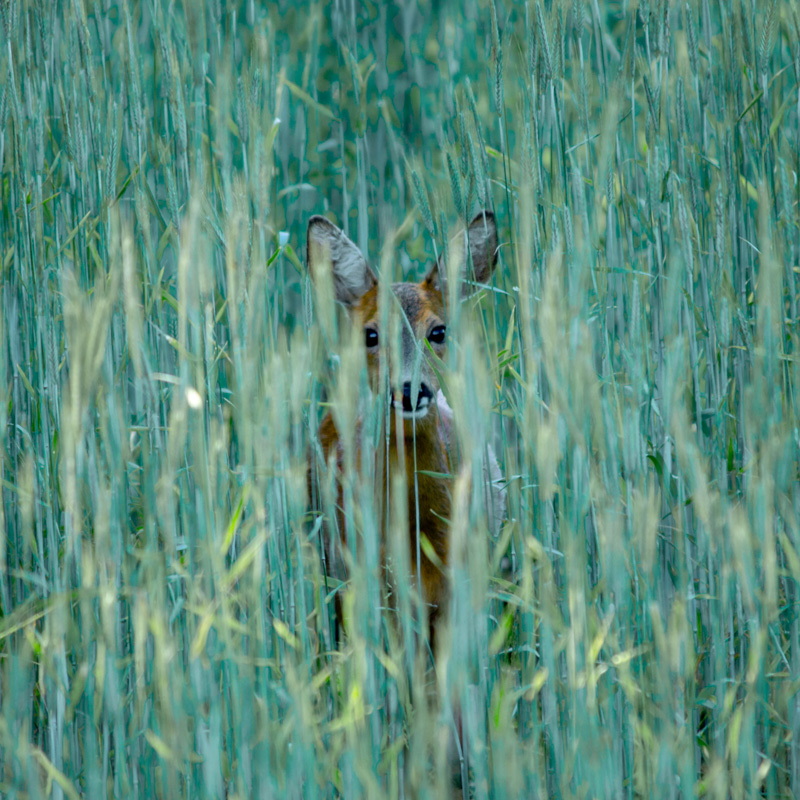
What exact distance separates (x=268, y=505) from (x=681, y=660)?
0.52m

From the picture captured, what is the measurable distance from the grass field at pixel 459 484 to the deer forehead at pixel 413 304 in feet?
2.48

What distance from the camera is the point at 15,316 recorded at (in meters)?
1.68

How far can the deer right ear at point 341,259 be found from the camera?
2.36m

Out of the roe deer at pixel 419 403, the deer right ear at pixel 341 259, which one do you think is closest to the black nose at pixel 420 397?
the roe deer at pixel 419 403

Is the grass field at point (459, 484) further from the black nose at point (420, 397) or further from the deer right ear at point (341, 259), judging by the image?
the black nose at point (420, 397)

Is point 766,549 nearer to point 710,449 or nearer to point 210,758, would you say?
point 210,758

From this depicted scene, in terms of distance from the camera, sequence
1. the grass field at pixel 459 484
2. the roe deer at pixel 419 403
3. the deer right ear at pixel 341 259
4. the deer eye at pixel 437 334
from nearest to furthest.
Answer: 1. the grass field at pixel 459 484
2. the roe deer at pixel 419 403
3. the deer right ear at pixel 341 259
4. the deer eye at pixel 437 334

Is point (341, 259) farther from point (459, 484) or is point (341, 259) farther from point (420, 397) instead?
point (459, 484)

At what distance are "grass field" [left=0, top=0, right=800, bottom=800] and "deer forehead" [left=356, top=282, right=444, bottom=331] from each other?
757mm

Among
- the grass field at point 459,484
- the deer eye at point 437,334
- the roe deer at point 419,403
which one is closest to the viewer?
the grass field at point 459,484

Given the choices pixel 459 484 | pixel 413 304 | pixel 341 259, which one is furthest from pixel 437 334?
pixel 459 484

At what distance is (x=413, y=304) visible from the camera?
276 cm

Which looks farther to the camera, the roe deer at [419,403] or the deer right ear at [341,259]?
the deer right ear at [341,259]

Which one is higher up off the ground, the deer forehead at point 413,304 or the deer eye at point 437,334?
the deer forehead at point 413,304
